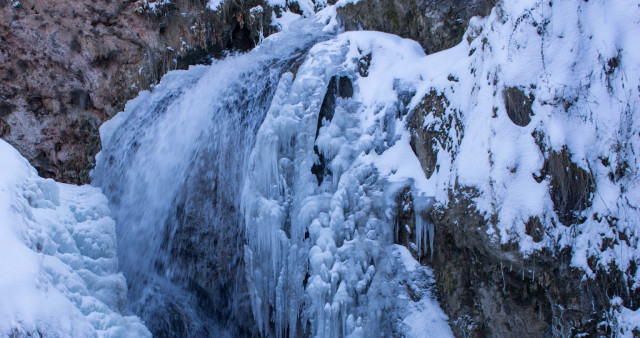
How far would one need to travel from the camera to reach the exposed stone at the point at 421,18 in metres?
4.32

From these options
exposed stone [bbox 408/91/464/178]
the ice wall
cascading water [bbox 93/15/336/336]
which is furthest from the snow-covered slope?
exposed stone [bbox 408/91/464/178]

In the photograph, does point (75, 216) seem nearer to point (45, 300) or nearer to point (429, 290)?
point (45, 300)

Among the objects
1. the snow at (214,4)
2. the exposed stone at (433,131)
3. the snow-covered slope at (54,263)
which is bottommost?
the snow-covered slope at (54,263)

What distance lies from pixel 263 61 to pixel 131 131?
5.44 feet

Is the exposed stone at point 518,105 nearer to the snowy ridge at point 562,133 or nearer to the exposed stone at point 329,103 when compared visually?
the snowy ridge at point 562,133

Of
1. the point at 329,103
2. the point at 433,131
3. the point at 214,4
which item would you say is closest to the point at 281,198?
the point at 329,103

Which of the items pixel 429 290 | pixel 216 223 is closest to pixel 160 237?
pixel 216 223

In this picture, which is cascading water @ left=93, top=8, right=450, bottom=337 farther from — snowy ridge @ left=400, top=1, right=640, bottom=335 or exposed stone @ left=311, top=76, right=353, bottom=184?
snowy ridge @ left=400, top=1, right=640, bottom=335

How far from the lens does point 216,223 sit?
15.0ft

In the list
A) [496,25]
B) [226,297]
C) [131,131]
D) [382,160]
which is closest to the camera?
[496,25]

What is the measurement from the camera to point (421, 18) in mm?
4566

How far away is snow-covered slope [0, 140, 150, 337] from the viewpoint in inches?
95.9

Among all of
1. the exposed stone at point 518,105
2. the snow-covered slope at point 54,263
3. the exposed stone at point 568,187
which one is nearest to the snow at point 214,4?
the snow-covered slope at point 54,263

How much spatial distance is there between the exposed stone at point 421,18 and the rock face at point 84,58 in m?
1.90
